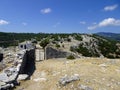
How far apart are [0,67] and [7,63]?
30.7 inches

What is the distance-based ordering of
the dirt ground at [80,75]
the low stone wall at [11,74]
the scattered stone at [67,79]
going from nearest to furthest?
the low stone wall at [11,74]
the dirt ground at [80,75]
the scattered stone at [67,79]

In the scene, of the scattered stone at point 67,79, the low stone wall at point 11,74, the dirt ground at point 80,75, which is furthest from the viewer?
the scattered stone at point 67,79

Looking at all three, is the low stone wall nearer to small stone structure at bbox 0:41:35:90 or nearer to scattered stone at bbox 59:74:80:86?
small stone structure at bbox 0:41:35:90

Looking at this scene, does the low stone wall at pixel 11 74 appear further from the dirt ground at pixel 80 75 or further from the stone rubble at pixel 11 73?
the dirt ground at pixel 80 75

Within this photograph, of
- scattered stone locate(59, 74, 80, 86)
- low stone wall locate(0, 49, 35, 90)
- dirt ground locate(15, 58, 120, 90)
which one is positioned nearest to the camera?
low stone wall locate(0, 49, 35, 90)

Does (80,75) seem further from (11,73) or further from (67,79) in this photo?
(11,73)

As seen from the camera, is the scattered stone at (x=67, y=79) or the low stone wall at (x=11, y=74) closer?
the low stone wall at (x=11, y=74)

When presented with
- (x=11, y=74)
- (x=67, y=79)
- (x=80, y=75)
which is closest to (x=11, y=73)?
(x=11, y=74)

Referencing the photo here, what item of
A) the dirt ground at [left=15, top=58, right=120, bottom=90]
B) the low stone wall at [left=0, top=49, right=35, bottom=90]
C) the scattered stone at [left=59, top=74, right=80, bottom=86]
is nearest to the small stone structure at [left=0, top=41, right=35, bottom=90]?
the low stone wall at [left=0, top=49, right=35, bottom=90]

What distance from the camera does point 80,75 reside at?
17125 mm

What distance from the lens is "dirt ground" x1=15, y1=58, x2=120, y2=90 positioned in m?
15.6

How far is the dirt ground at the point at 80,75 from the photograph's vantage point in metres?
15.6

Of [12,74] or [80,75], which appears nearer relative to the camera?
[12,74]

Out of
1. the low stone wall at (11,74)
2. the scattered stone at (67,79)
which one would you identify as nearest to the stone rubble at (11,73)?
the low stone wall at (11,74)
